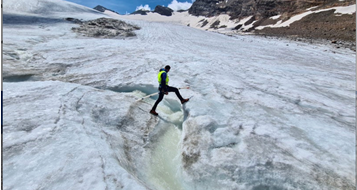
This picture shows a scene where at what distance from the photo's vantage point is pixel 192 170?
3324 millimetres

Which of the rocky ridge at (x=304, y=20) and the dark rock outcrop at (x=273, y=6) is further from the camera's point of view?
the dark rock outcrop at (x=273, y=6)

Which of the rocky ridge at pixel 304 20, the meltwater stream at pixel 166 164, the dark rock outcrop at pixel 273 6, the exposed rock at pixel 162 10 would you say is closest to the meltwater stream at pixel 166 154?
the meltwater stream at pixel 166 164

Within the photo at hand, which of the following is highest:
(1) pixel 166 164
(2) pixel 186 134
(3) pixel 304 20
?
(3) pixel 304 20

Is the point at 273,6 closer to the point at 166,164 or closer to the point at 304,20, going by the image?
the point at 304,20

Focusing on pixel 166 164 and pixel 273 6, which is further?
pixel 273 6

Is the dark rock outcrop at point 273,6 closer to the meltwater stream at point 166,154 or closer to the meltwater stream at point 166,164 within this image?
the meltwater stream at point 166,154

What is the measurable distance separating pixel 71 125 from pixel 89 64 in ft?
19.0

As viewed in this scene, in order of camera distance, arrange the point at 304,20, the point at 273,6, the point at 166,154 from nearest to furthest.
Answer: the point at 166,154, the point at 304,20, the point at 273,6

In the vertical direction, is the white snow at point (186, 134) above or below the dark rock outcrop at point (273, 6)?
below

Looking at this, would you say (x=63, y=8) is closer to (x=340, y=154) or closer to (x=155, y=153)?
(x=155, y=153)

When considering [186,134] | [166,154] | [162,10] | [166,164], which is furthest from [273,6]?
[162,10]

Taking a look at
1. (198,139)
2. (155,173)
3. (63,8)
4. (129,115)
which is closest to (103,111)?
(129,115)

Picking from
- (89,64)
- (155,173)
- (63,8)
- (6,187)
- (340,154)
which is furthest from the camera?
(63,8)

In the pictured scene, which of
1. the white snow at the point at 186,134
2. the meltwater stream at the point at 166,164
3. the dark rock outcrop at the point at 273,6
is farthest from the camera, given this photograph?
the dark rock outcrop at the point at 273,6
